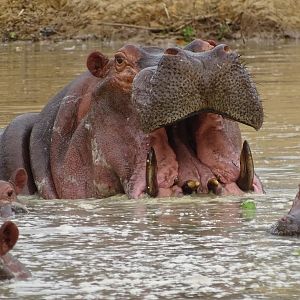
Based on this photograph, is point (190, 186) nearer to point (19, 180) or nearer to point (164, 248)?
point (19, 180)

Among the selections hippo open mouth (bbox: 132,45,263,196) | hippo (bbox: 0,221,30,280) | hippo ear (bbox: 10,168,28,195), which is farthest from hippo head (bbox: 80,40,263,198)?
hippo (bbox: 0,221,30,280)

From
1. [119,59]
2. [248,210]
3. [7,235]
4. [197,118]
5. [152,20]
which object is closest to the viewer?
[7,235]

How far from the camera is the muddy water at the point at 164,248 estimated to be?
5.00 metres

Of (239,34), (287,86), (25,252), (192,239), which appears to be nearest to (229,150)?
(192,239)

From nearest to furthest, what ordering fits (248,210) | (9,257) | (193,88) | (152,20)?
(9,257), (248,210), (193,88), (152,20)

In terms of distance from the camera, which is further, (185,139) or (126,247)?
(185,139)

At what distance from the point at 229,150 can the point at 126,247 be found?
1.68m

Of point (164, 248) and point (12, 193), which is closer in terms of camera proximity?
point (164, 248)

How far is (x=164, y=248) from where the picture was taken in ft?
19.2

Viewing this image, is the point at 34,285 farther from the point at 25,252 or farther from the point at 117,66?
the point at 117,66

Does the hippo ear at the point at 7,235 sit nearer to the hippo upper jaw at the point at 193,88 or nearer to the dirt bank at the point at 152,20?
the hippo upper jaw at the point at 193,88

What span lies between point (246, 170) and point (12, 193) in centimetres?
124

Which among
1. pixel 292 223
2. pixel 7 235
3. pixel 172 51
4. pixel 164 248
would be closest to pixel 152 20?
pixel 172 51

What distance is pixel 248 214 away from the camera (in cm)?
676
